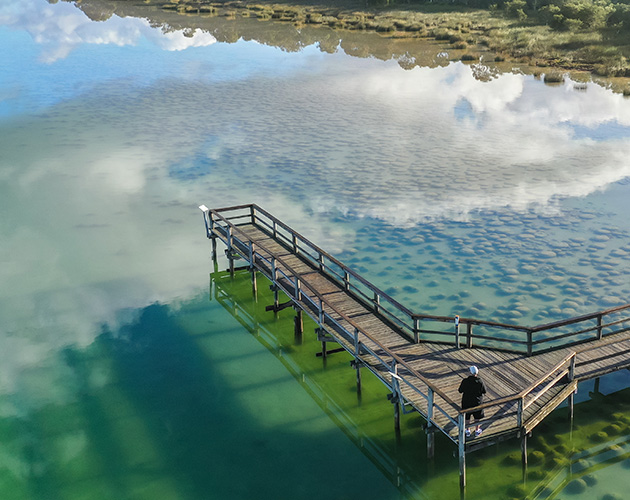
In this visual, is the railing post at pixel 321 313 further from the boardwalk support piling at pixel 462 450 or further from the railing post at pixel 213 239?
the railing post at pixel 213 239

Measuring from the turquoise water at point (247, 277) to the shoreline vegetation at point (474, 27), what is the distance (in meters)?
7.59

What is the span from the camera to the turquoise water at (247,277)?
17.0m

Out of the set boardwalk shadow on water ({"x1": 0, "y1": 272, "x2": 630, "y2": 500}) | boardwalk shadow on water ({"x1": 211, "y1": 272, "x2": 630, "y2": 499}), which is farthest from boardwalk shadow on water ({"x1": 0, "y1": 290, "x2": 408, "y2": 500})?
boardwalk shadow on water ({"x1": 211, "y1": 272, "x2": 630, "y2": 499})

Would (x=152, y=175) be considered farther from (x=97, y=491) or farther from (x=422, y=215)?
(x=97, y=491)

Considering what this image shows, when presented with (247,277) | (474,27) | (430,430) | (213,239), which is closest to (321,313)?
(430,430)

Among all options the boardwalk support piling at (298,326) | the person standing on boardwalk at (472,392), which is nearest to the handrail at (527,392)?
the person standing on boardwalk at (472,392)

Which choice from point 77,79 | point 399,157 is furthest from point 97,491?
point 77,79

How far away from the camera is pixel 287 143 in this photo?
139ft

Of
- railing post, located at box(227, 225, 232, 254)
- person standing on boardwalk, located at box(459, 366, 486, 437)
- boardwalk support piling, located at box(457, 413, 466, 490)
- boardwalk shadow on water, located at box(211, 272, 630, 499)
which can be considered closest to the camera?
boardwalk support piling, located at box(457, 413, 466, 490)

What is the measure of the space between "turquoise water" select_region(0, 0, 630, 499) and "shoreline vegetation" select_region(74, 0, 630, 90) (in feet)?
24.9

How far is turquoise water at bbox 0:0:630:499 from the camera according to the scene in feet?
55.7

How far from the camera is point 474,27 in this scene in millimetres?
79812

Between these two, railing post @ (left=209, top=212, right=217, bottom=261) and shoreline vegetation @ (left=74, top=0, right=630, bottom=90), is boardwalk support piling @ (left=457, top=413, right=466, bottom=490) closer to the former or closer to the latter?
railing post @ (left=209, top=212, right=217, bottom=261)

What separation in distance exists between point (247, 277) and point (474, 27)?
62.3m
